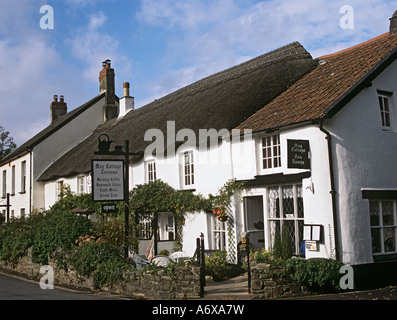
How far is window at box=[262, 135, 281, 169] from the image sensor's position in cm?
1342

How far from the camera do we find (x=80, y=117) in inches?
1141

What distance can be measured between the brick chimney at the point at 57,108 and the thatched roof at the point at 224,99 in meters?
12.2

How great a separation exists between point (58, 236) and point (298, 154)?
25.2 feet

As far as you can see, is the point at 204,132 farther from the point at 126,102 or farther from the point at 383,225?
the point at 126,102

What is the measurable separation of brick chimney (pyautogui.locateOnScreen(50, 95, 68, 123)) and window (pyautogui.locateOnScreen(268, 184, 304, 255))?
25.8 meters

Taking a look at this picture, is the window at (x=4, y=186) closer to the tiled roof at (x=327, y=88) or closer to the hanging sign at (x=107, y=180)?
the hanging sign at (x=107, y=180)

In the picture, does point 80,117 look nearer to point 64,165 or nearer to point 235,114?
point 64,165

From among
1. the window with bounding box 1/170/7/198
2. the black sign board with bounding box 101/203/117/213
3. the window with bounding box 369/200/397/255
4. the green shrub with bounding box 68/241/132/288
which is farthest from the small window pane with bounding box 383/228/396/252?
the window with bounding box 1/170/7/198

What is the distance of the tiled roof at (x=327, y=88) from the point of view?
1234 cm

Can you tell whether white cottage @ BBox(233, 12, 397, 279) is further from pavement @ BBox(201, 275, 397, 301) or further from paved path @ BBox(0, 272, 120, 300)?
paved path @ BBox(0, 272, 120, 300)

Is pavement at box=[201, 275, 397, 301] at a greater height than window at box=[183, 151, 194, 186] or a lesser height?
lesser

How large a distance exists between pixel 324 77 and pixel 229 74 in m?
6.40

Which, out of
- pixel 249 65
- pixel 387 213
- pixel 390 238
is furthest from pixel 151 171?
pixel 390 238

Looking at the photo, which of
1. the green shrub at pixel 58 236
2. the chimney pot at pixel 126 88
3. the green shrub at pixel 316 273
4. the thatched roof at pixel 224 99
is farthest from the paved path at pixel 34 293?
the chimney pot at pixel 126 88
